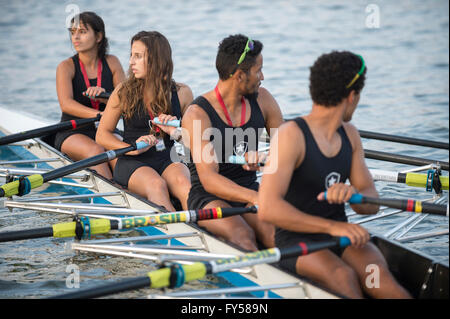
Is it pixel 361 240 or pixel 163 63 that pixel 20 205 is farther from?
pixel 361 240

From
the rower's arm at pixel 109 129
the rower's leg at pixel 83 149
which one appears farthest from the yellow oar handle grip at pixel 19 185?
the rower's leg at pixel 83 149

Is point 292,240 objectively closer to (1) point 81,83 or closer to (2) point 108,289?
(2) point 108,289

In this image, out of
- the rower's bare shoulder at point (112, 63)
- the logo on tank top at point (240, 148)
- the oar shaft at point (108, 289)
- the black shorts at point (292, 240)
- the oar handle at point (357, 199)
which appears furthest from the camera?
the rower's bare shoulder at point (112, 63)

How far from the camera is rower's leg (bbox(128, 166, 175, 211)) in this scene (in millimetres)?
5246

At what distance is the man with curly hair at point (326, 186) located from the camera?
11.5 feet

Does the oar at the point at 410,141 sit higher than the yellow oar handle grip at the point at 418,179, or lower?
higher

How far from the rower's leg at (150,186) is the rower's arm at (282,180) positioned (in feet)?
5.86

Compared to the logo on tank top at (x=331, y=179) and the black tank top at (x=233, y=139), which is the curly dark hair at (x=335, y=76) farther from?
the black tank top at (x=233, y=139)

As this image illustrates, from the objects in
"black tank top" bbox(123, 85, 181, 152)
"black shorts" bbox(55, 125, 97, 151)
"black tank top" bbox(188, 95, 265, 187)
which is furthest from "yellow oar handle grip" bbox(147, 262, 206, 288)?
"black shorts" bbox(55, 125, 97, 151)

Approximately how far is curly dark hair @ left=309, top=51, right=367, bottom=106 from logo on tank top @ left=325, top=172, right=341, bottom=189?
0.40m

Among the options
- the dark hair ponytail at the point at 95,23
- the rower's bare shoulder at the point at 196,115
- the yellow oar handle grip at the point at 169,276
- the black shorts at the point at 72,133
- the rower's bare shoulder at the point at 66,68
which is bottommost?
the yellow oar handle grip at the point at 169,276

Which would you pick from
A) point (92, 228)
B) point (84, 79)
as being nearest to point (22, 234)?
point (92, 228)

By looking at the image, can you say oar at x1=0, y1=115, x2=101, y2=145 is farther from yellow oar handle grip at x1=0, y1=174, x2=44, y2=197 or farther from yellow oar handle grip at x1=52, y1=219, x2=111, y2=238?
yellow oar handle grip at x1=52, y1=219, x2=111, y2=238

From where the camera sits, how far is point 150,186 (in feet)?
17.5
